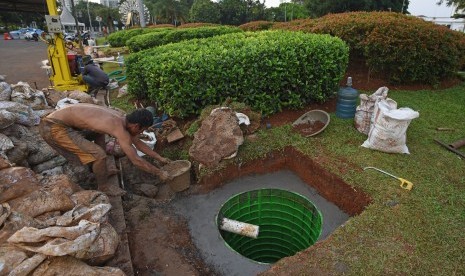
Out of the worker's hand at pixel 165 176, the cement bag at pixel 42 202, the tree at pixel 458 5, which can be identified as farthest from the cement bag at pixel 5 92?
the tree at pixel 458 5

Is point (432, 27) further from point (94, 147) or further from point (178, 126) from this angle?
point (94, 147)

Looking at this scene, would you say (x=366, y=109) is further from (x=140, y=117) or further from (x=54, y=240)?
(x=54, y=240)

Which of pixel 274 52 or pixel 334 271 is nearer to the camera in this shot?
pixel 334 271

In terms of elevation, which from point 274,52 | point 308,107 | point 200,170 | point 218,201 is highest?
point 274,52

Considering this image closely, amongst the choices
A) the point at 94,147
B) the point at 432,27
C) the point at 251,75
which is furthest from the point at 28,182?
the point at 432,27

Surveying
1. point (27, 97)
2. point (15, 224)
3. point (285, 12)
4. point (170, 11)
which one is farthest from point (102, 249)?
point (170, 11)

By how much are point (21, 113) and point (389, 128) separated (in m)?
5.91

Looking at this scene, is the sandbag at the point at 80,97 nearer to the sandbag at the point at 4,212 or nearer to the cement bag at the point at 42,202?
the cement bag at the point at 42,202

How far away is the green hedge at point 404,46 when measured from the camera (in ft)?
24.3

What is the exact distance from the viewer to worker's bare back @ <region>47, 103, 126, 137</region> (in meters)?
3.75

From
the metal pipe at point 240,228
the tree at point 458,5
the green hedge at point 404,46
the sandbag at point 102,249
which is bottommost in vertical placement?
the metal pipe at point 240,228

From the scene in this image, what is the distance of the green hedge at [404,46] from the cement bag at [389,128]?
11.2 ft

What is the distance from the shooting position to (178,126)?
5988 millimetres

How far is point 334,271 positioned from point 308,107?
416 centimetres
